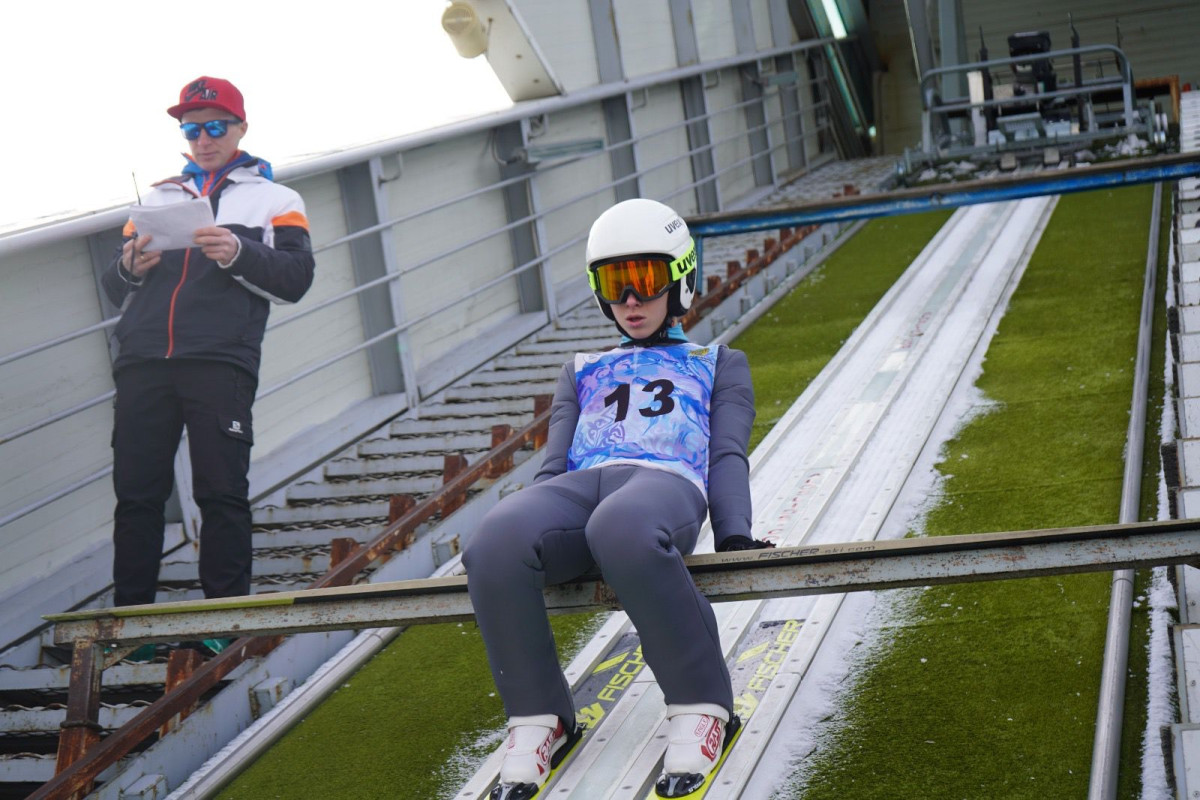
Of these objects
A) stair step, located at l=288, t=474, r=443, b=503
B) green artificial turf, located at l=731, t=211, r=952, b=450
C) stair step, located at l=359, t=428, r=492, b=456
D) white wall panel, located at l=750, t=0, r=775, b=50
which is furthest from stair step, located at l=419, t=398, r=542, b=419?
white wall panel, located at l=750, t=0, r=775, b=50

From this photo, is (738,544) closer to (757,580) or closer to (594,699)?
(757,580)

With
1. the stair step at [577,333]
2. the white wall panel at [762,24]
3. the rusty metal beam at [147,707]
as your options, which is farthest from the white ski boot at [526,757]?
the white wall panel at [762,24]

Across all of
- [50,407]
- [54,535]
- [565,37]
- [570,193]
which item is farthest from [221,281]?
[565,37]

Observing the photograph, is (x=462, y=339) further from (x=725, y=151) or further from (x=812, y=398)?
(x=725, y=151)

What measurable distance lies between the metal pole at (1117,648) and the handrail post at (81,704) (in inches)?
81.4

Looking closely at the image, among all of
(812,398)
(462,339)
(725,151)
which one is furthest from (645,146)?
(812,398)

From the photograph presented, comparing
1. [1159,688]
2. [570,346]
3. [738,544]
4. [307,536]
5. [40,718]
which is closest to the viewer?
[738,544]

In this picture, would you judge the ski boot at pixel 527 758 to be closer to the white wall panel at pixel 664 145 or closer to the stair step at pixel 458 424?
the stair step at pixel 458 424

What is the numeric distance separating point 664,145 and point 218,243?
801 cm

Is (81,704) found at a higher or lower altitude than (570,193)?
lower

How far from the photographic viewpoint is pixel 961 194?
22.9 feet

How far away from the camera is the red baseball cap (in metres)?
3.87

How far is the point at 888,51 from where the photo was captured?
1839 cm

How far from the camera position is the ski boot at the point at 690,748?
250cm
